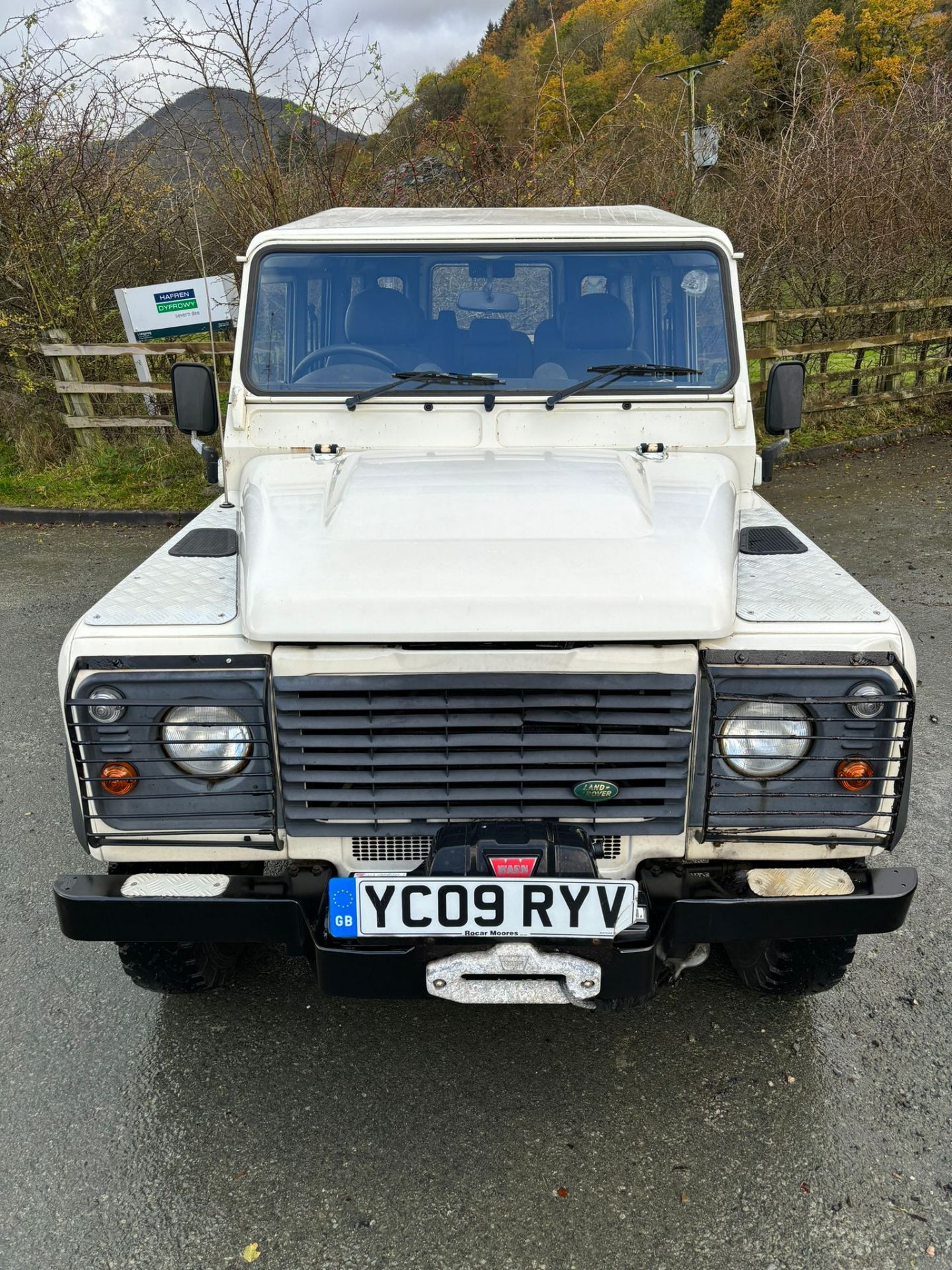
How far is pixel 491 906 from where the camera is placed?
2.23 m

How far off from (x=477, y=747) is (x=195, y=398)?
2.18m

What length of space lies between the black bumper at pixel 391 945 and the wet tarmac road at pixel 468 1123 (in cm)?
51

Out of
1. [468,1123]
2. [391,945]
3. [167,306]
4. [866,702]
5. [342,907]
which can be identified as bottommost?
[468,1123]

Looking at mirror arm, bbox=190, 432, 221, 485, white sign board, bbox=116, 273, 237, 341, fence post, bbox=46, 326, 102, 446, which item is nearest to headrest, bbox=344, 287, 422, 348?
mirror arm, bbox=190, 432, 221, 485

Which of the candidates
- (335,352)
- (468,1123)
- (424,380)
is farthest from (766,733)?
(335,352)

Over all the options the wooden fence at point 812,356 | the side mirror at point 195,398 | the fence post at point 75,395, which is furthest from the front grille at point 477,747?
the fence post at point 75,395

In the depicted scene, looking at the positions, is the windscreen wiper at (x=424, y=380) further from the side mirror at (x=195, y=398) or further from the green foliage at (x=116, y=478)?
the green foliage at (x=116, y=478)

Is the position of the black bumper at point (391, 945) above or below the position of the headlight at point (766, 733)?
below

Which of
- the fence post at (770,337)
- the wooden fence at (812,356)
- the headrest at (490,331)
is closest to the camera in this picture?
the headrest at (490,331)

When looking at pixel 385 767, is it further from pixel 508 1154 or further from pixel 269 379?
pixel 269 379

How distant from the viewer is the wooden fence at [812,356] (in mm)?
9797

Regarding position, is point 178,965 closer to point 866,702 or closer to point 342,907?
point 342,907

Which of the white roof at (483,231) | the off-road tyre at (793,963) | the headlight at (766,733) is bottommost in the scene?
the off-road tyre at (793,963)

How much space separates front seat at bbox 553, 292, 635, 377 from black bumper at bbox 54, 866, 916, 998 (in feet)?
6.36
